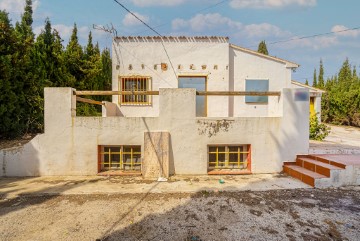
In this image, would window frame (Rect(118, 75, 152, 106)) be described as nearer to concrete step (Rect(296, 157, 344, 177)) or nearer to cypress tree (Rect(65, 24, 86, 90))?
cypress tree (Rect(65, 24, 86, 90))

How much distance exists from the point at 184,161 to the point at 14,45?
25.1ft

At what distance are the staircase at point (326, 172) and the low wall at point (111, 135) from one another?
1.59 metres

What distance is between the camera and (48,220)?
12.4 ft

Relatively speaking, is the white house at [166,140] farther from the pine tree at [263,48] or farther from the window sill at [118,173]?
the pine tree at [263,48]

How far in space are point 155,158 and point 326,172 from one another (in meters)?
4.42

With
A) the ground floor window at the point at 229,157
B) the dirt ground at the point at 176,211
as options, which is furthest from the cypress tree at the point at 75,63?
the ground floor window at the point at 229,157

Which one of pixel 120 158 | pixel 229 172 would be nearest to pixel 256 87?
pixel 229 172

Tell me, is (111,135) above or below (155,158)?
above

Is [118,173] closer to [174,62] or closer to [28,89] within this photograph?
[174,62]

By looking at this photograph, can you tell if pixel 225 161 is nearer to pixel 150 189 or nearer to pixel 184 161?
pixel 184 161

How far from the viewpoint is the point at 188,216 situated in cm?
389

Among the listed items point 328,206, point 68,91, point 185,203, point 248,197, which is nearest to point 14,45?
point 68,91

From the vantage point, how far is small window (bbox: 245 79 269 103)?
9828mm

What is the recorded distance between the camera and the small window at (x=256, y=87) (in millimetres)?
9828
